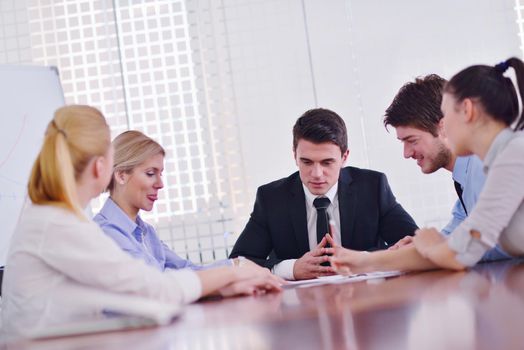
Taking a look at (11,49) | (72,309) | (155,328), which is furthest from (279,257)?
(11,49)

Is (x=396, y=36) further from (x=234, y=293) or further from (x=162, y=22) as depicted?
(x=234, y=293)

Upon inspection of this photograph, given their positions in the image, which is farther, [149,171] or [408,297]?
[149,171]

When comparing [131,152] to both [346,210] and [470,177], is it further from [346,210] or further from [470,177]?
[470,177]

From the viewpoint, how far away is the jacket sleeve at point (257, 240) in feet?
10.2

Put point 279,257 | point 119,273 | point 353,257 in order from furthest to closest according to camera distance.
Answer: point 279,257 < point 353,257 < point 119,273

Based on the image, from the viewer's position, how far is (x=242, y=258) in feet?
10.1

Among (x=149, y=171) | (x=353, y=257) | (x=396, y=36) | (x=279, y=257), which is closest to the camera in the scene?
(x=353, y=257)

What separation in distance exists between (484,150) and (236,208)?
2989 millimetres

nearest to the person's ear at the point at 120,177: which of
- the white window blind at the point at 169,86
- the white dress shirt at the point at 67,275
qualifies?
the white dress shirt at the point at 67,275

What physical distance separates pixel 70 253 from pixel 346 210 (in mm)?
1751

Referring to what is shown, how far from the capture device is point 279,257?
313cm

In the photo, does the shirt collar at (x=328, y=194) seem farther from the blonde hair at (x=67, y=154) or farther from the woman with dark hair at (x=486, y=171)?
the blonde hair at (x=67, y=154)

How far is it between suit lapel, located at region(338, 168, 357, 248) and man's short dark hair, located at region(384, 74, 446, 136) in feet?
1.25

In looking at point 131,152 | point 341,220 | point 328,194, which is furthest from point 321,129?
point 131,152
